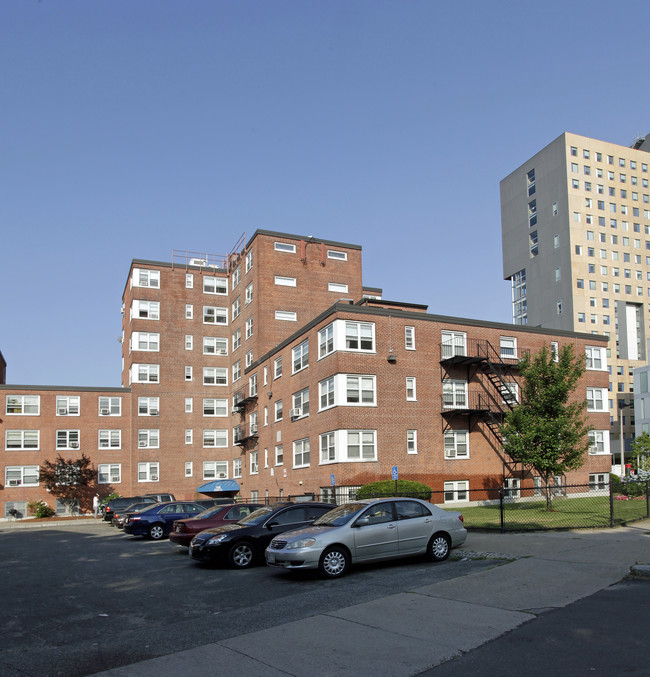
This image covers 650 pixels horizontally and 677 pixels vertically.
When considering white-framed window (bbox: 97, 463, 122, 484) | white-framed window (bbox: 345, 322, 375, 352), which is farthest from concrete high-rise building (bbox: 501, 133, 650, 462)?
white-framed window (bbox: 345, 322, 375, 352)

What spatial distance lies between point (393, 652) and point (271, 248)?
46861 mm

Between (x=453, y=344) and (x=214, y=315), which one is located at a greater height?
A: (x=214, y=315)

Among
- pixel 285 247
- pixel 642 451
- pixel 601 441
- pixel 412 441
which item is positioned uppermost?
pixel 285 247

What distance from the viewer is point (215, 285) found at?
2501 inches

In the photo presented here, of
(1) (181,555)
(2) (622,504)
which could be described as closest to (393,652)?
(1) (181,555)

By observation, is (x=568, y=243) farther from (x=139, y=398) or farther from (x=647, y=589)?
(x=647, y=589)

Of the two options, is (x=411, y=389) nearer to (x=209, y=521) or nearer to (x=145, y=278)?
(x=209, y=521)

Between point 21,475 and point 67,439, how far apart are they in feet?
14.1

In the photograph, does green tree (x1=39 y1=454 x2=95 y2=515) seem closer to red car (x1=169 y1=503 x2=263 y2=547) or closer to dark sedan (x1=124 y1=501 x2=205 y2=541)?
dark sedan (x1=124 y1=501 x2=205 y2=541)

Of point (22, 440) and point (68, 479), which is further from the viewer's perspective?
point (22, 440)

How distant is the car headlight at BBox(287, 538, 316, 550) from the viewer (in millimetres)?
14000

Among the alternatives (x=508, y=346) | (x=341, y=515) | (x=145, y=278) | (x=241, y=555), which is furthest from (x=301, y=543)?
(x=145, y=278)

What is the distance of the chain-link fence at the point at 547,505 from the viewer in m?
20.7

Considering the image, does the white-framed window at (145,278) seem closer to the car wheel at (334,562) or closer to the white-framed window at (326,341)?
the white-framed window at (326,341)
